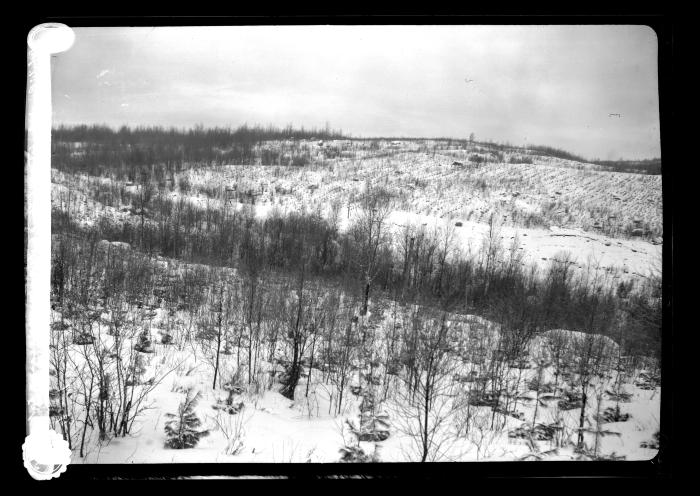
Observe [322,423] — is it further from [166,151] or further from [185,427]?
[166,151]

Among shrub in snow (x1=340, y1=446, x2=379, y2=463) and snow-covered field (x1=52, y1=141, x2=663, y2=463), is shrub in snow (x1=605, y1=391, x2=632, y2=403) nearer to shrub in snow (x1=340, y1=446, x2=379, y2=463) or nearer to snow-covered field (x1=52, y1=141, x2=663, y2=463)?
snow-covered field (x1=52, y1=141, x2=663, y2=463)

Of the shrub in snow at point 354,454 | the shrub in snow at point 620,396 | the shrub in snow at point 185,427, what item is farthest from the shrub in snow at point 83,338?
the shrub in snow at point 620,396

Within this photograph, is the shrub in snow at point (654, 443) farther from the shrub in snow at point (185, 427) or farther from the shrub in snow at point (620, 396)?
the shrub in snow at point (185, 427)

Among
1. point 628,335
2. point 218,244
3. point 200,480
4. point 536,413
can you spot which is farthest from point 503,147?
point 200,480

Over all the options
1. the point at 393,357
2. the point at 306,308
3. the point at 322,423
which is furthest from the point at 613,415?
the point at 306,308

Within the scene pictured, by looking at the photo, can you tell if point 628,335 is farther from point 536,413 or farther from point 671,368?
point 671,368
